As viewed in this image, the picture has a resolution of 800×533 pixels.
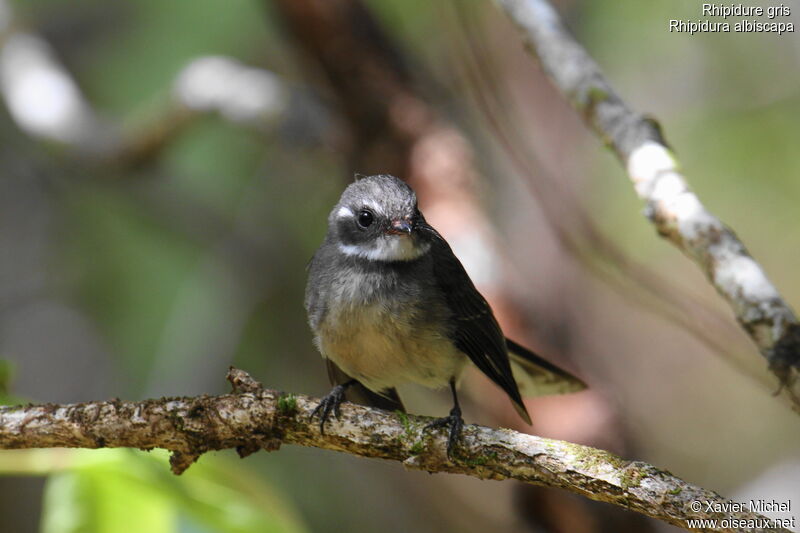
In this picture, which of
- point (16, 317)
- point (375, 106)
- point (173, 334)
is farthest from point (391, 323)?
point (16, 317)

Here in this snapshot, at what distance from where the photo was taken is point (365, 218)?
3.87 m

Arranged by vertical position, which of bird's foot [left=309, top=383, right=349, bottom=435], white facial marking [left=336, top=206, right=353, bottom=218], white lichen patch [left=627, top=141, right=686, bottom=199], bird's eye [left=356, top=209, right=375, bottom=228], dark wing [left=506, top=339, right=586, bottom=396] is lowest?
bird's foot [left=309, top=383, right=349, bottom=435]

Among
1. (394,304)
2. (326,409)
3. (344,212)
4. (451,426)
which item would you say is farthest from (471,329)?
(326,409)

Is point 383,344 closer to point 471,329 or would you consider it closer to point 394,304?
point 394,304

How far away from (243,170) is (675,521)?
562 cm

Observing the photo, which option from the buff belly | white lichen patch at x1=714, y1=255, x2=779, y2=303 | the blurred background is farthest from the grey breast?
white lichen patch at x1=714, y1=255, x2=779, y2=303

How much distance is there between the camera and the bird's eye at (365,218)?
12.6 feet

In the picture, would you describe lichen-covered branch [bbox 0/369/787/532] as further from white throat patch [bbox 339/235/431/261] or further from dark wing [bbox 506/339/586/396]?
dark wing [bbox 506/339/586/396]

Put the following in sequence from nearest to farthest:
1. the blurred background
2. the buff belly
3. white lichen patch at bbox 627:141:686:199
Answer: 1. white lichen patch at bbox 627:141:686:199
2. the buff belly
3. the blurred background

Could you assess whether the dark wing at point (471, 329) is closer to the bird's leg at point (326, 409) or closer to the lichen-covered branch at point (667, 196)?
the bird's leg at point (326, 409)

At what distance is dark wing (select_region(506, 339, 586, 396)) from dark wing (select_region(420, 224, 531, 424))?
0.32m

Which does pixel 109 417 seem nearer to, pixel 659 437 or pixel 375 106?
pixel 375 106

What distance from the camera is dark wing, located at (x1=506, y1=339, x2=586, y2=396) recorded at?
4.15 metres

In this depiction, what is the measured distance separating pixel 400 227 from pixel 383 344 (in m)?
0.50
